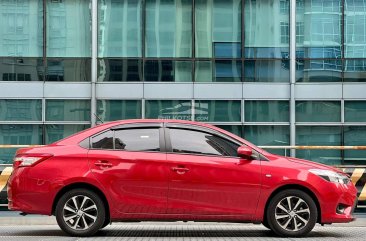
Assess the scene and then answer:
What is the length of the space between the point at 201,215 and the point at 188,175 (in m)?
0.53

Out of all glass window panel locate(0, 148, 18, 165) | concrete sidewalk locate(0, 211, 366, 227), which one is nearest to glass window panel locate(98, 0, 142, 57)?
glass window panel locate(0, 148, 18, 165)

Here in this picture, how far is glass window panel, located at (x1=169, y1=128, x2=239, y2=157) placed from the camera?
31.1 feet

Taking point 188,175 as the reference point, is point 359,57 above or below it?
above

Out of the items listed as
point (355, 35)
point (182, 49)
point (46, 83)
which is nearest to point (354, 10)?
point (355, 35)

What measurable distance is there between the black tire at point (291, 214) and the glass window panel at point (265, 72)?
15.8 meters

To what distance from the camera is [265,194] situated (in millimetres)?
9289

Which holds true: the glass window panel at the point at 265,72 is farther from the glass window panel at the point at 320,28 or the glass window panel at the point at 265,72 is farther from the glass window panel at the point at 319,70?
the glass window panel at the point at 320,28

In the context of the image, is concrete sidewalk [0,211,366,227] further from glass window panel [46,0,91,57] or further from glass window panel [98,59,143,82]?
glass window panel [46,0,91,57]

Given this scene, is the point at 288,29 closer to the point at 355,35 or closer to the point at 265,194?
the point at 355,35

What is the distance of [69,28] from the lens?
25.4 m

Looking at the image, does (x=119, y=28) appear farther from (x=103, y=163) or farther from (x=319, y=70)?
(x=103, y=163)

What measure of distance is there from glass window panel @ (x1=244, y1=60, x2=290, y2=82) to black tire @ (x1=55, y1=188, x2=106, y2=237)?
638 inches

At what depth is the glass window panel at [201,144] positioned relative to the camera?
31.1ft

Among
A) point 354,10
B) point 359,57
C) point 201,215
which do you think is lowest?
point 201,215
